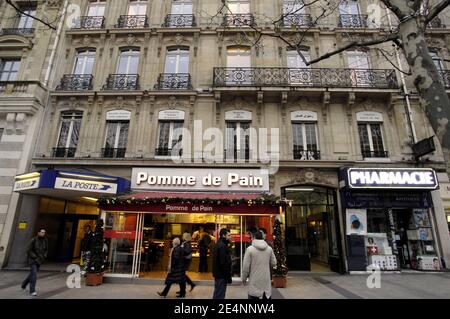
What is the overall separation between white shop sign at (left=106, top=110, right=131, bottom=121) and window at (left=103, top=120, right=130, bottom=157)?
0.55 feet

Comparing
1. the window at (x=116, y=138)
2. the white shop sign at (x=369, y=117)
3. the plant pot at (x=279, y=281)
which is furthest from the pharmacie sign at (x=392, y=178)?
the window at (x=116, y=138)

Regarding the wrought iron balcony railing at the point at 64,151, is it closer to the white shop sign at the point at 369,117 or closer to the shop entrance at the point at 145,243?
the shop entrance at the point at 145,243

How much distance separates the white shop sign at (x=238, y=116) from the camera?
1231cm

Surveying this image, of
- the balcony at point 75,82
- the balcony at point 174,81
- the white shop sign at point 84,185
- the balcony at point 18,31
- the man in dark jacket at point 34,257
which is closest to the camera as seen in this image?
the man in dark jacket at point 34,257

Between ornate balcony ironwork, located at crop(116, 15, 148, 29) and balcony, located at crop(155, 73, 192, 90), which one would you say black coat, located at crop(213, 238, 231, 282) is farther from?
ornate balcony ironwork, located at crop(116, 15, 148, 29)

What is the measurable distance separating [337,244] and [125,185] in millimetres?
9192

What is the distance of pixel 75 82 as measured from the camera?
1310cm

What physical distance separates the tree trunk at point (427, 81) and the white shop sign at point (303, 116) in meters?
7.30

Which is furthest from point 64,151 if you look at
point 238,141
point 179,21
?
point 179,21

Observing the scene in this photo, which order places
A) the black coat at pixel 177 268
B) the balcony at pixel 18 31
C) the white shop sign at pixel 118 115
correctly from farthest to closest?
the balcony at pixel 18 31, the white shop sign at pixel 118 115, the black coat at pixel 177 268

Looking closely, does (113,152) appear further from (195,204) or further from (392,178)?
(392,178)
